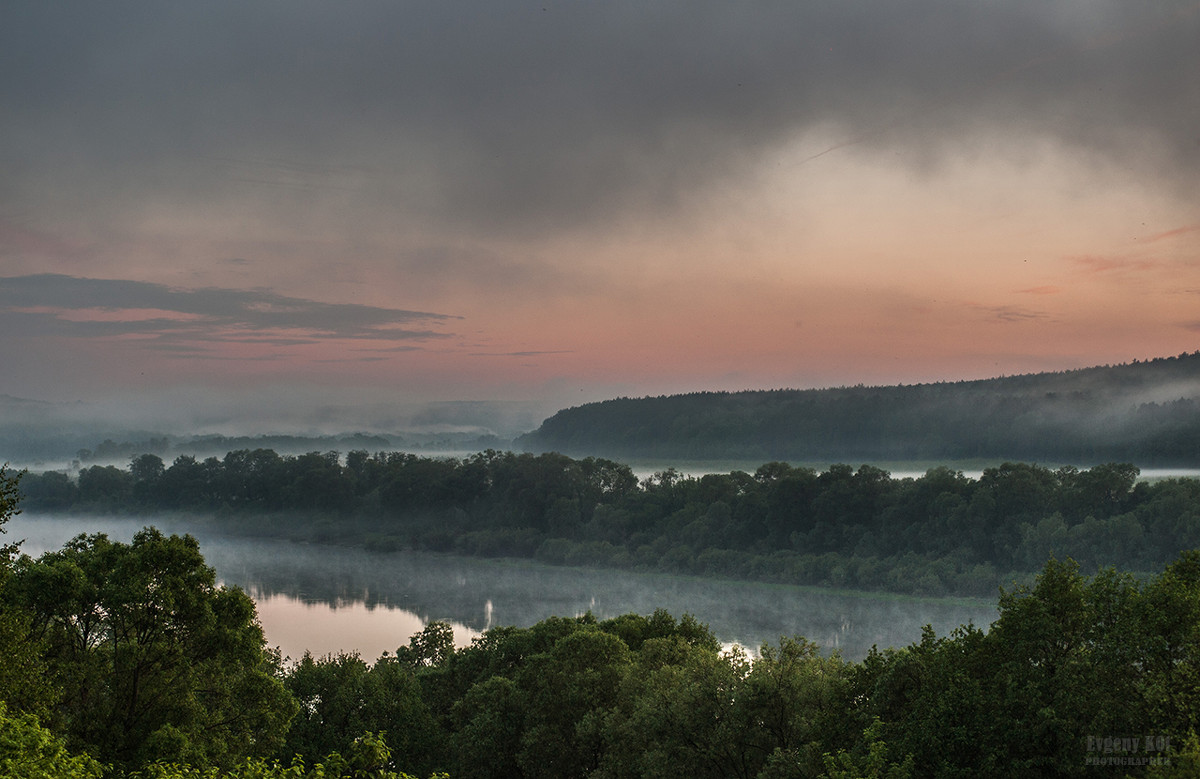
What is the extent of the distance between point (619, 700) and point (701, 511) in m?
96.3

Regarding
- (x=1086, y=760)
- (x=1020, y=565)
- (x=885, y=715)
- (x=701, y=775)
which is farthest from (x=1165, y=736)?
(x=1020, y=565)

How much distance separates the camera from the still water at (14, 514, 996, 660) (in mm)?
84688

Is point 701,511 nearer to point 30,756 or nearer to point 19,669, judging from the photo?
point 19,669

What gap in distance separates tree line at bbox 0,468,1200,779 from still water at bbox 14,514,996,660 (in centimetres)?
3432

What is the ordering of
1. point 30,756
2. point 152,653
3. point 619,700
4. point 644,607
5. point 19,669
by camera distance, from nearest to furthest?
point 30,756 → point 19,669 → point 152,653 → point 619,700 → point 644,607

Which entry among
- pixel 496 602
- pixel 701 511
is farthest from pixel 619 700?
pixel 701 511

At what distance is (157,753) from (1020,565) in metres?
96.8

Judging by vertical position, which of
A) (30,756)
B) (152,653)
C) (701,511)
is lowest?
(701,511)

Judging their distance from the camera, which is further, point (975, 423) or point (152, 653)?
point (975, 423)

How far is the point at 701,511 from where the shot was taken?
129 meters

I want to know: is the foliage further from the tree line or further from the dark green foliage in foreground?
the dark green foliage in foreground

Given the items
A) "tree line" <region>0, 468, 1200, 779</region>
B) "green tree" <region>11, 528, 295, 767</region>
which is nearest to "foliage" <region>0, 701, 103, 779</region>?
"tree line" <region>0, 468, 1200, 779</region>

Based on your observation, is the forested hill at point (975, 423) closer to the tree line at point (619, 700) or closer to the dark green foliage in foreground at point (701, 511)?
the dark green foliage in foreground at point (701, 511)

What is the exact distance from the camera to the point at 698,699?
96.2 feet
